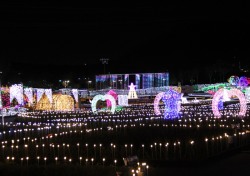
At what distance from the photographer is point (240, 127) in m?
18.2

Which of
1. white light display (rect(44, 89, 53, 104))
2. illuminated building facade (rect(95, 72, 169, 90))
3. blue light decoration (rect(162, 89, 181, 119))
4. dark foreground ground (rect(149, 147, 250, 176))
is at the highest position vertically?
illuminated building facade (rect(95, 72, 169, 90))

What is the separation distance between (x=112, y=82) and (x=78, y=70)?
18145mm

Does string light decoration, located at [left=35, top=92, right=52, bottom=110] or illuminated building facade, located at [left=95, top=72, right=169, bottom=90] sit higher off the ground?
illuminated building facade, located at [left=95, top=72, right=169, bottom=90]

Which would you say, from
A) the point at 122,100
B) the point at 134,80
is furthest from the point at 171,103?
the point at 134,80

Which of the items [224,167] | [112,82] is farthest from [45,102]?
[112,82]

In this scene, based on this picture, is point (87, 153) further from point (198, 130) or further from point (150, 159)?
point (198, 130)

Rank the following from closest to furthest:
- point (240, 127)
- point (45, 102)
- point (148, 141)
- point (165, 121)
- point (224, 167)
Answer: point (224, 167) → point (148, 141) → point (240, 127) → point (165, 121) → point (45, 102)

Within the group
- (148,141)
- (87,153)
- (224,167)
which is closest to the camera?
(224,167)

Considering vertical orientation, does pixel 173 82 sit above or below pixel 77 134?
above

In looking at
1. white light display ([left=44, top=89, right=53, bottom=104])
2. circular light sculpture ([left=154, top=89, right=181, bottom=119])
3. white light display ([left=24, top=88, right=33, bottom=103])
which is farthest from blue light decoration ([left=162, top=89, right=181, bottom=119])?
white light display ([left=24, top=88, right=33, bottom=103])

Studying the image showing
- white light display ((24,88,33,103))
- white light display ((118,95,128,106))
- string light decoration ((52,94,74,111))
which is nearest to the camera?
string light decoration ((52,94,74,111))

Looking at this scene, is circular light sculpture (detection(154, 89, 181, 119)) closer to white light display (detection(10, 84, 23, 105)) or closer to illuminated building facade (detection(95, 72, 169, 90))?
white light display (detection(10, 84, 23, 105))

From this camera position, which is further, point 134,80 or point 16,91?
point 134,80

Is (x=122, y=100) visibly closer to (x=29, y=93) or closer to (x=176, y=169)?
(x=29, y=93)
